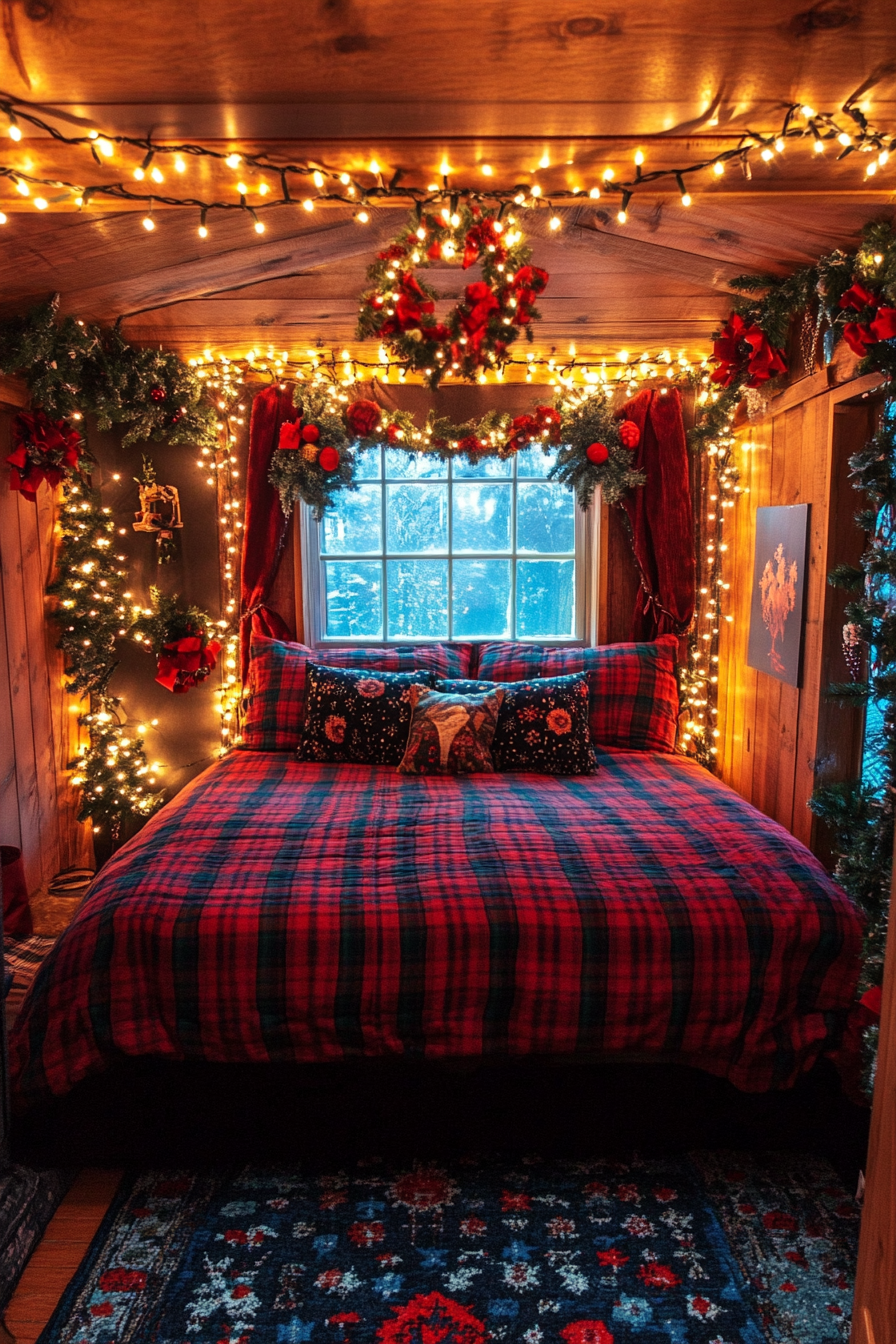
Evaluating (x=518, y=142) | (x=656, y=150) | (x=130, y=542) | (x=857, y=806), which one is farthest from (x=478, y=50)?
(x=130, y=542)

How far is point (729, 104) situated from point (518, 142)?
458 millimetres

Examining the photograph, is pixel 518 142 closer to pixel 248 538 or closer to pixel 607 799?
pixel 607 799

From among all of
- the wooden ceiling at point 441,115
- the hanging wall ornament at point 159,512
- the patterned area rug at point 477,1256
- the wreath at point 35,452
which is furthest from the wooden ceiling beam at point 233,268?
the patterned area rug at point 477,1256

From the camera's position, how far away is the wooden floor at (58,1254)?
Result: 5.38 feet

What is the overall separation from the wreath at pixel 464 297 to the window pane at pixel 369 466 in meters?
1.29

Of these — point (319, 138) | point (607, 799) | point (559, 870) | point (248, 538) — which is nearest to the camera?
point (319, 138)

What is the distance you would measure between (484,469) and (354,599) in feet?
2.76

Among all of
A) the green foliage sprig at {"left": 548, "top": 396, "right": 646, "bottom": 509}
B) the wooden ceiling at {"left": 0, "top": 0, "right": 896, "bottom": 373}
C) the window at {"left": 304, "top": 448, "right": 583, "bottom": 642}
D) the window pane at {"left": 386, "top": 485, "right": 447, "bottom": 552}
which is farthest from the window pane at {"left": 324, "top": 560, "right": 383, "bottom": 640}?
the wooden ceiling at {"left": 0, "top": 0, "right": 896, "bottom": 373}

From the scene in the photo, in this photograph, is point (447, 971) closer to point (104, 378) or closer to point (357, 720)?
point (357, 720)

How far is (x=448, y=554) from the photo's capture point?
414 cm

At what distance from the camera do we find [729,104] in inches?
69.4

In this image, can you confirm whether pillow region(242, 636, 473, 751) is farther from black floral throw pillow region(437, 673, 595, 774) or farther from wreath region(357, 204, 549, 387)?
wreath region(357, 204, 549, 387)

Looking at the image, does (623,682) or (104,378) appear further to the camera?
(623,682)

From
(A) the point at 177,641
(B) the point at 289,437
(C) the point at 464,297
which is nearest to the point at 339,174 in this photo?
(C) the point at 464,297
